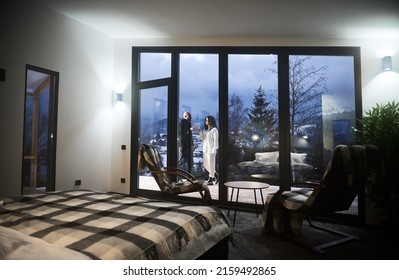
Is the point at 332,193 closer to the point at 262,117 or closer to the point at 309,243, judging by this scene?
the point at 309,243

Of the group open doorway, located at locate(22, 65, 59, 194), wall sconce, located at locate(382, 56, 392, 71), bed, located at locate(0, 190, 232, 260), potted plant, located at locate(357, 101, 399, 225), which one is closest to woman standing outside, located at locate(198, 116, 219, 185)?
potted plant, located at locate(357, 101, 399, 225)

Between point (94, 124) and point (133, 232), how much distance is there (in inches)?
127

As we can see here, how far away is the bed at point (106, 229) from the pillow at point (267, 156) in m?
2.04

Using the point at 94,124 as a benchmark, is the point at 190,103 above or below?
above

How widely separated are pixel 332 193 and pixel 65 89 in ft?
12.0

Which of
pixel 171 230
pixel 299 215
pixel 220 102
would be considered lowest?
pixel 299 215

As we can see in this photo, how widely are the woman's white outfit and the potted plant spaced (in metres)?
1.92

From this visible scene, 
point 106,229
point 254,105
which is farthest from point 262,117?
point 106,229

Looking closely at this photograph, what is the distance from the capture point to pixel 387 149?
2.47 m

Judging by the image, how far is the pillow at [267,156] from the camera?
332 centimetres

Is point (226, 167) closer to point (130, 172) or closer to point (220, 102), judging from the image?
point (220, 102)
